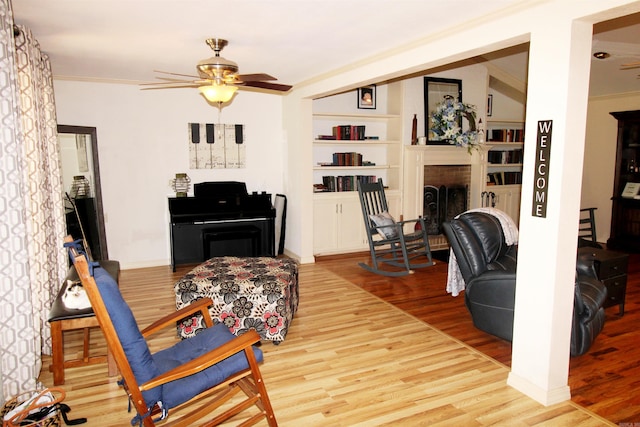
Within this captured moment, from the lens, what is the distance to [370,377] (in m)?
2.96

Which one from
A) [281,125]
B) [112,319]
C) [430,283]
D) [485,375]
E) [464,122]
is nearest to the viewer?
[112,319]

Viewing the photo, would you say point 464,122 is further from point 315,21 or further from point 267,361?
point 267,361

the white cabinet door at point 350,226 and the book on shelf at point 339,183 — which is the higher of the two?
the book on shelf at point 339,183

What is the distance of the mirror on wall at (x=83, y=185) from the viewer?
5.25 m

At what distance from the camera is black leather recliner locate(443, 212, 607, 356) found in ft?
10.2

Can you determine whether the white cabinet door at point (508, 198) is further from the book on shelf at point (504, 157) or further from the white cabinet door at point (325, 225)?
the white cabinet door at point (325, 225)

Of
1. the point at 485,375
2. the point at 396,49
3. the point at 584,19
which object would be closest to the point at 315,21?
the point at 396,49

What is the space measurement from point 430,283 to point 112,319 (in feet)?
12.1

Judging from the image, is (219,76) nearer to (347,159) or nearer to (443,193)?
(347,159)

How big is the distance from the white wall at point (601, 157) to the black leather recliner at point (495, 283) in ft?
12.7

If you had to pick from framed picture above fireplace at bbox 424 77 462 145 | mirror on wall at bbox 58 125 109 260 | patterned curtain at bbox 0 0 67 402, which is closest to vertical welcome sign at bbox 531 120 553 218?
patterned curtain at bbox 0 0 67 402

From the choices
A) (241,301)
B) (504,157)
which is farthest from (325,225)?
(504,157)

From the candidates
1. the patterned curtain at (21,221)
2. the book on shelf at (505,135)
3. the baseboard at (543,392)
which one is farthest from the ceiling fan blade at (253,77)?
the book on shelf at (505,135)

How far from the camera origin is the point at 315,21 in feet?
10.1
